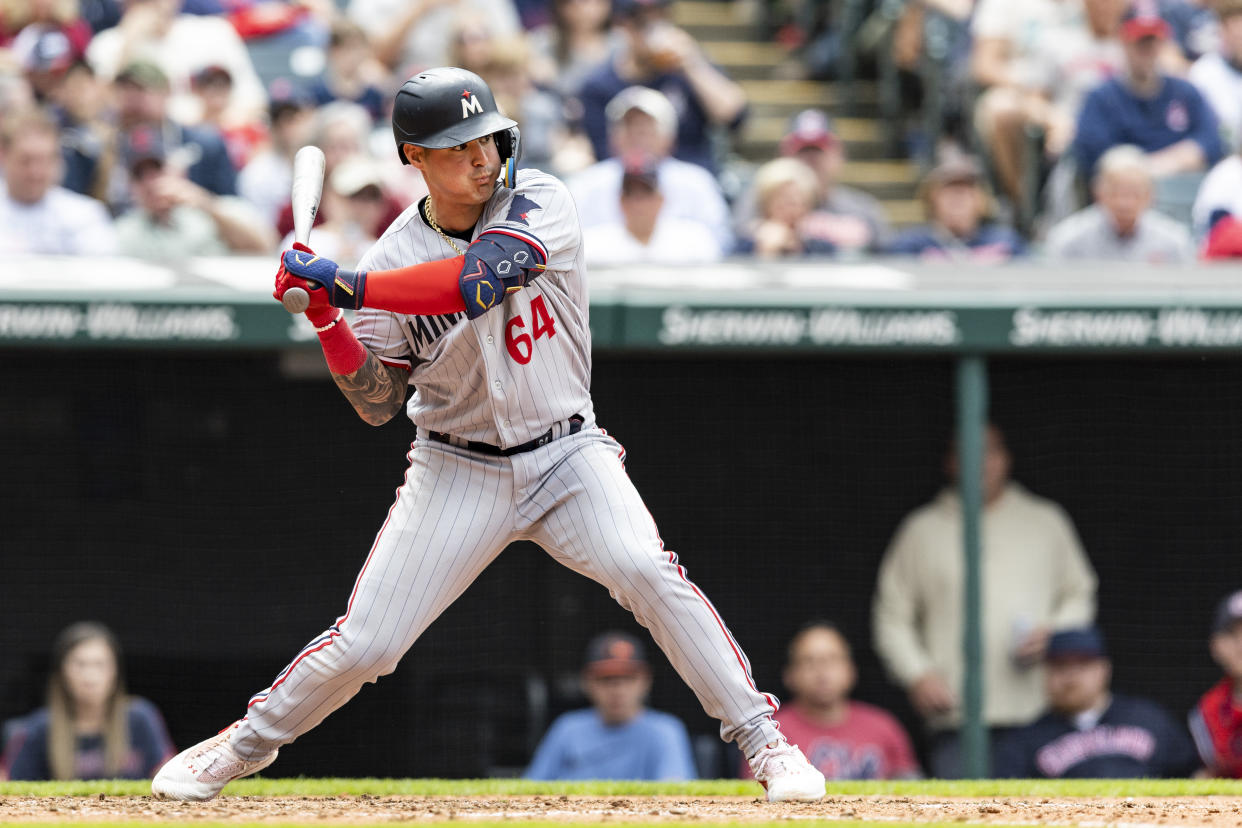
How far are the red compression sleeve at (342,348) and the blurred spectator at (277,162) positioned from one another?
14.0 ft

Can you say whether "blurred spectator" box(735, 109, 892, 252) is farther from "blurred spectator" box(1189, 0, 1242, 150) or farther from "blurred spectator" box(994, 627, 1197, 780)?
"blurred spectator" box(994, 627, 1197, 780)

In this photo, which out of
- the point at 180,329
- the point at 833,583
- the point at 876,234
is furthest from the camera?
the point at 876,234

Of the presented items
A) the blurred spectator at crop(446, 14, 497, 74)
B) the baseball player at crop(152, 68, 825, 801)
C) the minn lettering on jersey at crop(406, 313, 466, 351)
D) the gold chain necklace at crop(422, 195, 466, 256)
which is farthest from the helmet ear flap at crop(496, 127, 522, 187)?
the blurred spectator at crop(446, 14, 497, 74)

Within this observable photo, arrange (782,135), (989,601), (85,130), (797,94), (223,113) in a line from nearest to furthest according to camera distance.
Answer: (989,601), (85,130), (223,113), (782,135), (797,94)

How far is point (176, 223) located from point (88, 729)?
2.14 metres

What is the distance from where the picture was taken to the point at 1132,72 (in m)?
8.26

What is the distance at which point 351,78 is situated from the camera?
8648mm

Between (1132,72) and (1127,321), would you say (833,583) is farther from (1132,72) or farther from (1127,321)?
(1132,72)

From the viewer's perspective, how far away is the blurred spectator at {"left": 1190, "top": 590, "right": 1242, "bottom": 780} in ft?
20.9

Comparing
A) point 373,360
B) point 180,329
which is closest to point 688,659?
point 373,360

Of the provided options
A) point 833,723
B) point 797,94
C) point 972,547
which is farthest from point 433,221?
point 797,94

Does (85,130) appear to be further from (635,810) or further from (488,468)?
(635,810)

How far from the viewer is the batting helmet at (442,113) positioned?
12.2 feet

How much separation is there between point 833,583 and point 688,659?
132 inches
